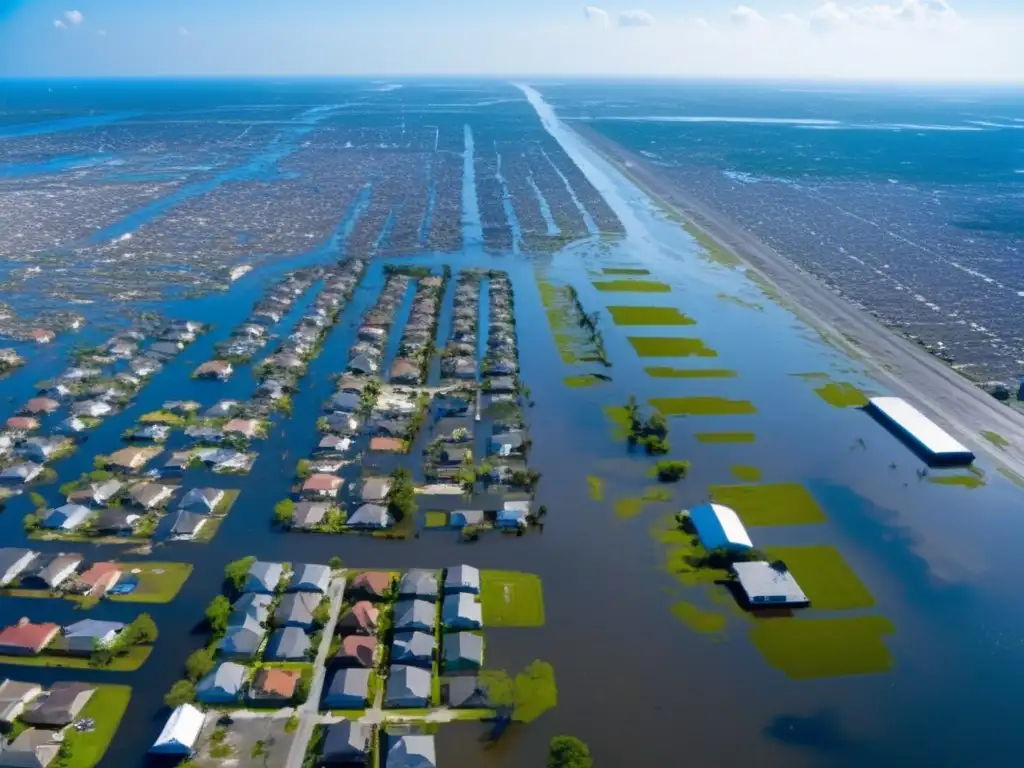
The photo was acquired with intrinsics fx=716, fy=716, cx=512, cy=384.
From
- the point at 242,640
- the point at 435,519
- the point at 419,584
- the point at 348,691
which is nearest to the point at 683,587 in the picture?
the point at 419,584

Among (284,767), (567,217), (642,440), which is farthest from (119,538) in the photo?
(567,217)

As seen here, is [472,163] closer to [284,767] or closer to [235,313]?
[235,313]

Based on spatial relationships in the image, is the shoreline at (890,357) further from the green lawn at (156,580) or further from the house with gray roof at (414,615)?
the green lawn at (156,580)

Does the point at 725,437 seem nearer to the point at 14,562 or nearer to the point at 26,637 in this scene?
the point at 26,637

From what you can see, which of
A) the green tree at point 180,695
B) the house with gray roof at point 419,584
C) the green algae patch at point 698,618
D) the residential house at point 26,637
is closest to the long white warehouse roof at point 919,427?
the green algae patch at point 698,618

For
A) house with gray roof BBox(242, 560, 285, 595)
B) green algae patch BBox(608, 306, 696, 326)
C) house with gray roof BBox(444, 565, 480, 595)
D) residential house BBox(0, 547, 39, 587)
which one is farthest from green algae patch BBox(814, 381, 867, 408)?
residential house BBox(0, 547, 39, 587)

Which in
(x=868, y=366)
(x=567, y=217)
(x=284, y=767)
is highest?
(x=567, y=217)
